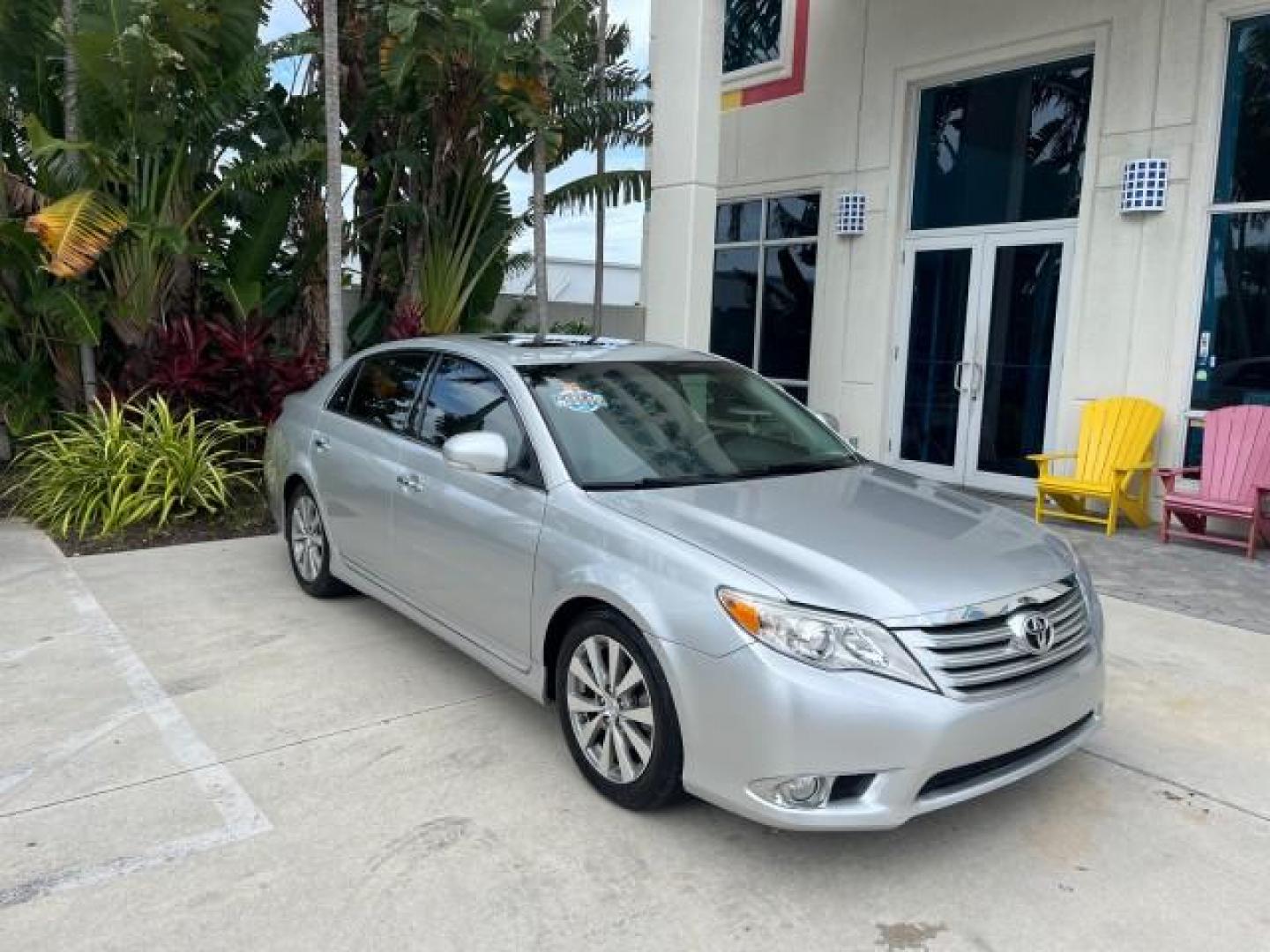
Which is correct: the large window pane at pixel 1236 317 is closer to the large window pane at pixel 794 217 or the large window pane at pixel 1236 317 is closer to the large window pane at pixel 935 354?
the large window pane at pixel 935 354

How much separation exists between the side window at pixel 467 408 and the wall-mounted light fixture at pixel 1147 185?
6193 mm

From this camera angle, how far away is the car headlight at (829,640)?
9.32 ft

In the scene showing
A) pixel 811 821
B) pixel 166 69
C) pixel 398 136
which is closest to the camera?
pixel 811 821

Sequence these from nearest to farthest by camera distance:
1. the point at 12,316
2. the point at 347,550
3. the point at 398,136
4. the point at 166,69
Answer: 1. the point at 347,550
2. the point at 166,69
3. the point at 12,316
4. the point at 398,136

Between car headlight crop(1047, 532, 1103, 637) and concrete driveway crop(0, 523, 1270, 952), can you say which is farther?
car headlight crop(1047, 532, 1103, 637)

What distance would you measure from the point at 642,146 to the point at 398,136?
115 inches

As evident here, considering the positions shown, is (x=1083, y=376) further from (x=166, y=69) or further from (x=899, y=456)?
(x=166, y=69)

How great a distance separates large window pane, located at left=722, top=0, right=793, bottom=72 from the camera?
37.8 feet

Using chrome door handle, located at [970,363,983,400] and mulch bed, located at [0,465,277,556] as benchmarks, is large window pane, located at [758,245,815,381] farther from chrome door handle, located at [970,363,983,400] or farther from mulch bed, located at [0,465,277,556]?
mulch bed, located at [0,465,277,556]

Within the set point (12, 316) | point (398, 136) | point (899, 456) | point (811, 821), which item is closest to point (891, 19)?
point (899, 456)

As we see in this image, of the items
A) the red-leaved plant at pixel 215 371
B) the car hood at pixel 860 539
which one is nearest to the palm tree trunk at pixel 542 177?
the red-leaved plant at pixel 215 371

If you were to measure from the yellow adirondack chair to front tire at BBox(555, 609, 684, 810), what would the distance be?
5.53 m

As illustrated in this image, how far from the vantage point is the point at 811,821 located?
2.83 meters

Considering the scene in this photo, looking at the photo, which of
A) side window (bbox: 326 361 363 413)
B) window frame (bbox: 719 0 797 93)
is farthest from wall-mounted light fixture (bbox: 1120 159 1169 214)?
side window (bbox: 326 361 363 413)
